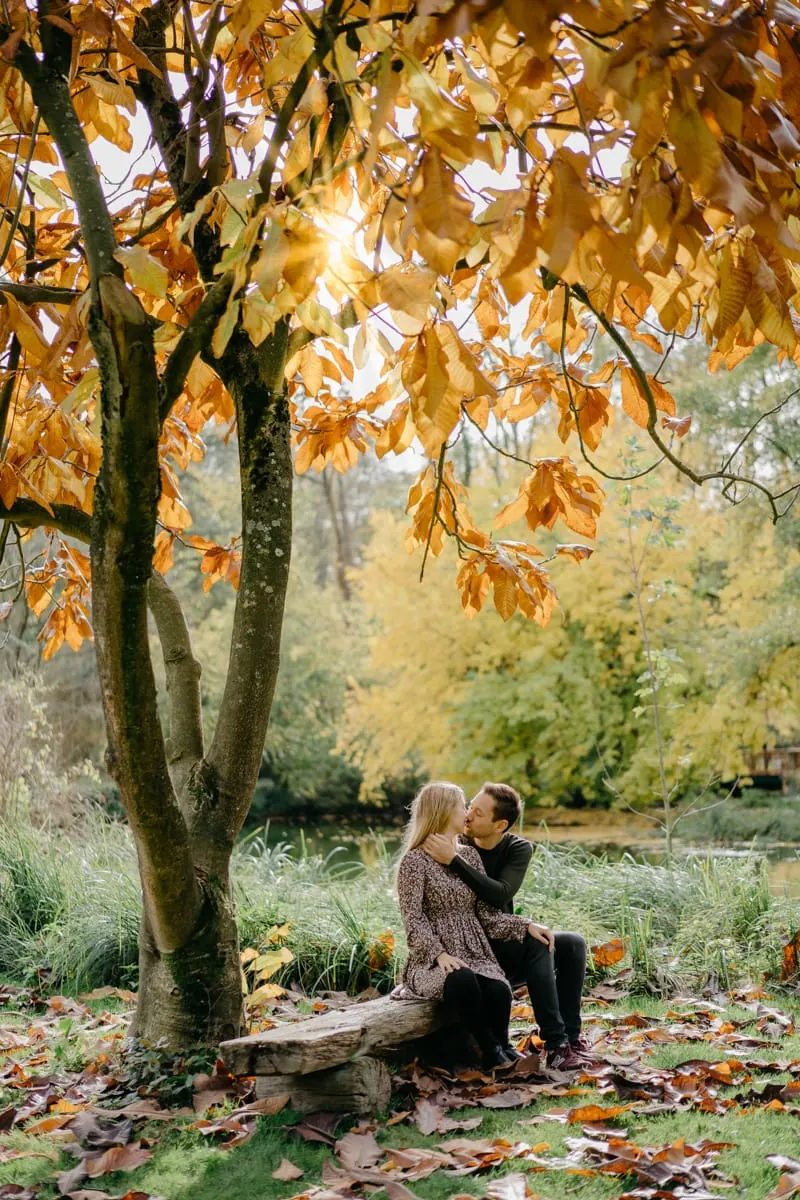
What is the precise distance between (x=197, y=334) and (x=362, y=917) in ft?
12.7

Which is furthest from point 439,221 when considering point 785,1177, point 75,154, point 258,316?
point 785,1177

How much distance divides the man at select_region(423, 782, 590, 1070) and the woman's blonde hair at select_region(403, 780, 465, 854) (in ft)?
0.13

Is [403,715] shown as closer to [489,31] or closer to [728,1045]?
[728,1045]

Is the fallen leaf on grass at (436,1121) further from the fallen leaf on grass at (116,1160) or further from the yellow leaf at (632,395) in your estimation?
the yellow leaf at (632,395)

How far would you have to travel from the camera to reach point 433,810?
4.41 meters

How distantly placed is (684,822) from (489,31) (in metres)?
18.0

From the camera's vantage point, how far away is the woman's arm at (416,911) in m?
4.23

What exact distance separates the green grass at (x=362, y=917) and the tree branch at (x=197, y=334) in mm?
3479

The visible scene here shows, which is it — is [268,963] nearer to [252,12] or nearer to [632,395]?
[632,395]

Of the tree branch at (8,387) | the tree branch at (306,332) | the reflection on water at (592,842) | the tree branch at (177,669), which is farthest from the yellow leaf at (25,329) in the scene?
the reflection on water at (592,842)

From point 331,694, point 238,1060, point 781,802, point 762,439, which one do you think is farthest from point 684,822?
point 238,1060

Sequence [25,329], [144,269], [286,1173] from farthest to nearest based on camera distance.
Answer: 1. [286,1173]
2. [25,329]
3. [144,269]

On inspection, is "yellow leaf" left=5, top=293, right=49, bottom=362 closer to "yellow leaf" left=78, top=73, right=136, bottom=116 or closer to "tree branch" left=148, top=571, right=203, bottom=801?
"yellow leaf" left=78, top=73, right=136, bottom=116

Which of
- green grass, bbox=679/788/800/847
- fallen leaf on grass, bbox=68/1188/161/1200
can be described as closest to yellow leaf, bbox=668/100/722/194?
fallen leaf on grass, bbox=68/1188/161/1200
